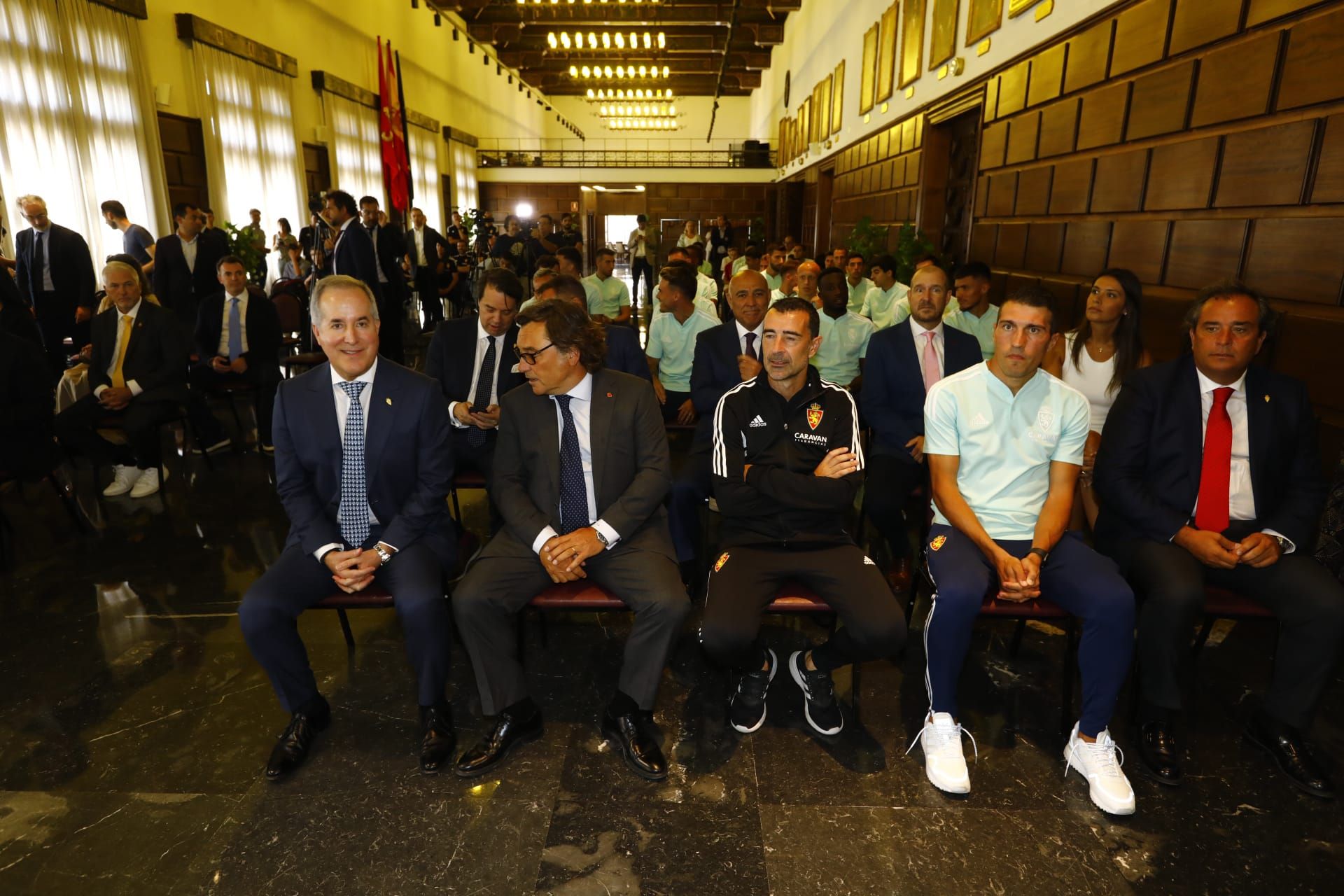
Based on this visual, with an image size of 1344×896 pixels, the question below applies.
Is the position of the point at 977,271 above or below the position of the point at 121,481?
above

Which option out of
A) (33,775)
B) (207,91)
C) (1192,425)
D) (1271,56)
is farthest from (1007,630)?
(207,91)

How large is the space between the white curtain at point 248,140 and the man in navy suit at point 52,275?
3950 mm

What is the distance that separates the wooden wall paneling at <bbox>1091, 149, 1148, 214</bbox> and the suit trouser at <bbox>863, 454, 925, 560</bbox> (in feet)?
7.06

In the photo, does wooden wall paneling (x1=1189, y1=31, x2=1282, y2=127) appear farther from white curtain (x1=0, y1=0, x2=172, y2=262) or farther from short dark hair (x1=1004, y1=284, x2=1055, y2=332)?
white curtain (x1=0, y1=0, x2=172, y2=262)

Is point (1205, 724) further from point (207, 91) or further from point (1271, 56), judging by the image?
point (207, 91)

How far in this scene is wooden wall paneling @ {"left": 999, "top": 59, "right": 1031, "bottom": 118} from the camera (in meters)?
5.13

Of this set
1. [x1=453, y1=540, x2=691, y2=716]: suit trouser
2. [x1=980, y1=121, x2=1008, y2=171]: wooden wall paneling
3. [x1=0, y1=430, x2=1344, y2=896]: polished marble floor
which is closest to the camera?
[x1=0, y1=430, x2=1344, y2=896]: polished marble floor

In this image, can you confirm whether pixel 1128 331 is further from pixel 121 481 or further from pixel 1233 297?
pixel 121 481

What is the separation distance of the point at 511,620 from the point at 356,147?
1340 cm

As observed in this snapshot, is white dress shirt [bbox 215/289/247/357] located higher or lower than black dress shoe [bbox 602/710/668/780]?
higher

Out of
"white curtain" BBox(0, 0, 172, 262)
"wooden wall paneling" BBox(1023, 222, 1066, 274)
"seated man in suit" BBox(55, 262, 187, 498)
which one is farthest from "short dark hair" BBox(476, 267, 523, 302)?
"white curtain" BBox(0, 0, 172, 262)

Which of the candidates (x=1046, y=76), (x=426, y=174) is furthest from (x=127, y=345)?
(x=426, y=174)

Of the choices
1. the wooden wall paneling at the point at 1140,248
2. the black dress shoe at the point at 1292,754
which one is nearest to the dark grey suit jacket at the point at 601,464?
the black dress shoe at the point at 1292,754

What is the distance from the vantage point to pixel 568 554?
2.18 metres
